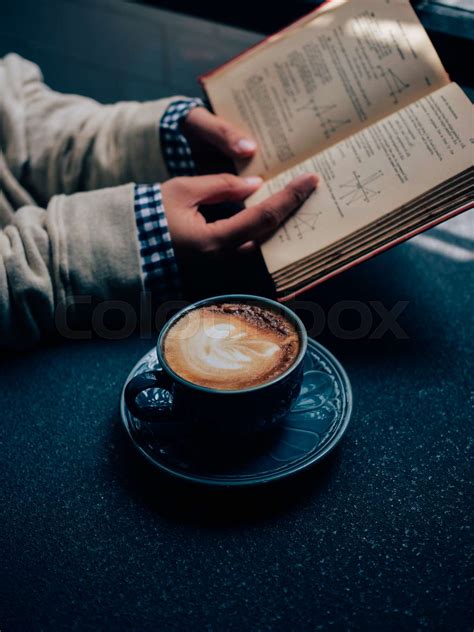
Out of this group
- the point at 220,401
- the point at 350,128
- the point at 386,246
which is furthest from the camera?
the point at 350,128

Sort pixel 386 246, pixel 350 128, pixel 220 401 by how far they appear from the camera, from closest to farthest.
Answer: pixel 220 401, pixel 386 246, pixel 350 128

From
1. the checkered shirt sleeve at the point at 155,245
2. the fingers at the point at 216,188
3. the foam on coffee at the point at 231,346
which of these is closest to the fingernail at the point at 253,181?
the fingers at the point at 216,188

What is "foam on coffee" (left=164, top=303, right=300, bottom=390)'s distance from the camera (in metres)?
A: 0.46

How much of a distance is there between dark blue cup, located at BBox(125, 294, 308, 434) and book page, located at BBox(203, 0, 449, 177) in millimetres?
301

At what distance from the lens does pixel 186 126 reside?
75cm

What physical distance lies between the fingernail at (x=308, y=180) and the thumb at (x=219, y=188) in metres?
0.07

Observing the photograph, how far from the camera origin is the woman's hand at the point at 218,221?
620 mm

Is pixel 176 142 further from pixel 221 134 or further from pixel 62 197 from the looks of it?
pixel 62 197

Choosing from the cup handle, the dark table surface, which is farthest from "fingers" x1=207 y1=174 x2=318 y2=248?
the cup handle

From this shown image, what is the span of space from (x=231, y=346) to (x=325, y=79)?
392 mm

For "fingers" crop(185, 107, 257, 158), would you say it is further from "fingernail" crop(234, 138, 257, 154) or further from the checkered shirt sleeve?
the checkered shirt sleeve

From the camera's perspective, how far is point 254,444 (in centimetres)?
48

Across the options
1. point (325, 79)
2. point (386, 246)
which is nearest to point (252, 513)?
point (386, 246)

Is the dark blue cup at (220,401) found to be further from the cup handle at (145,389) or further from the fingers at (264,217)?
the fingers at (264,217)
